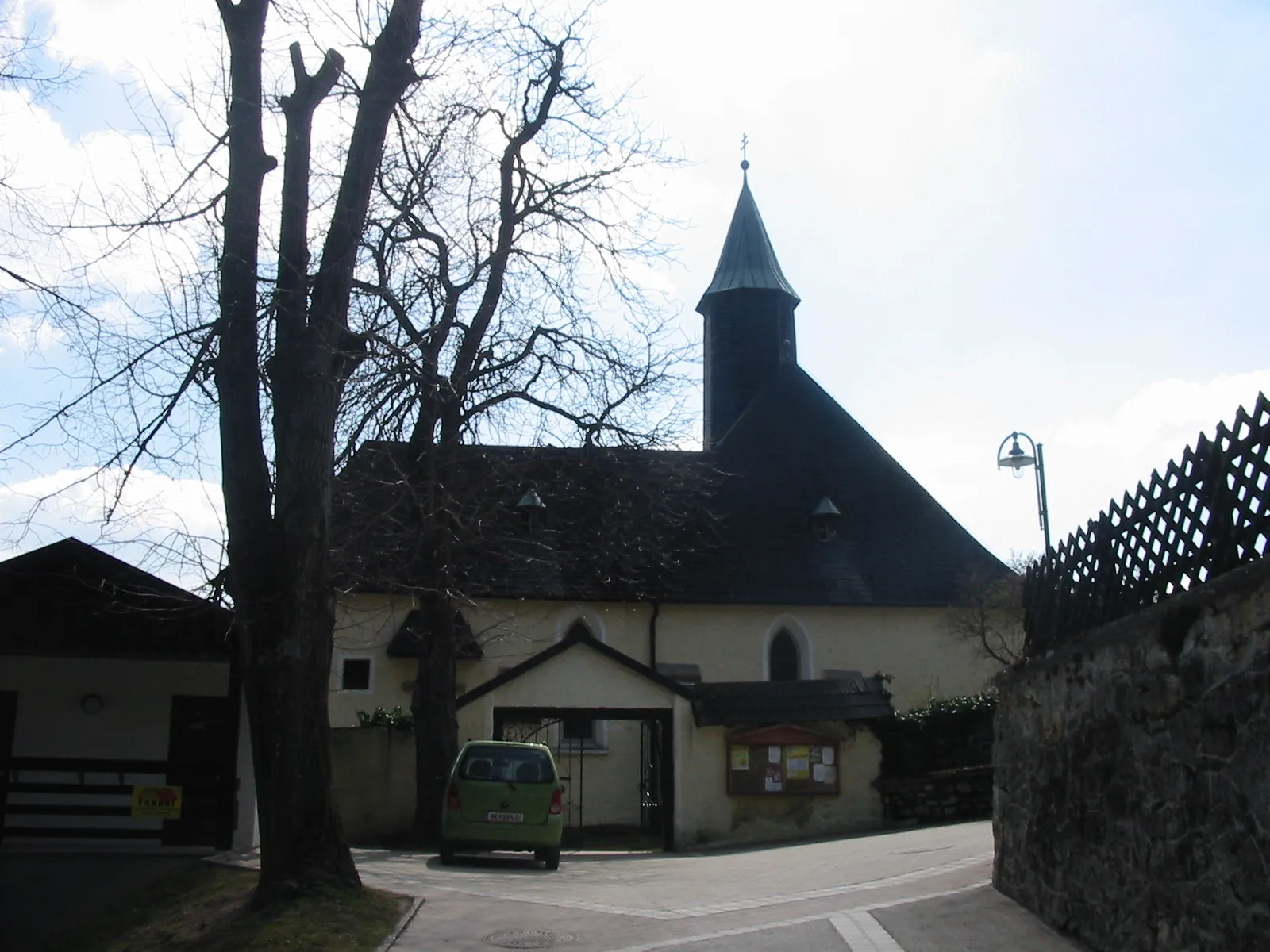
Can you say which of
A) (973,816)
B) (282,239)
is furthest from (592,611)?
(282,239)

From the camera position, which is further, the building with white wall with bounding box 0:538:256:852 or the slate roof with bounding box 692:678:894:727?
the slate roof with bounding box 692:678:894:727

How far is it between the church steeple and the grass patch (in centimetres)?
2250

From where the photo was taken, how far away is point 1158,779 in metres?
7.54

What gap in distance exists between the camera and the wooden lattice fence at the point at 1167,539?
6.73 meters

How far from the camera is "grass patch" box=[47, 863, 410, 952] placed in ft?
30.4

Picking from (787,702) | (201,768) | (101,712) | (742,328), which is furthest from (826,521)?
(201,768)

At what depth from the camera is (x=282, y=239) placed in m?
11.6

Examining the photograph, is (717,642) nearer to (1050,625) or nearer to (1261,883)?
(1050,625)

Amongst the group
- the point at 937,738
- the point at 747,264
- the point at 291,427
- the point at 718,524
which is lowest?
the point at 937,738

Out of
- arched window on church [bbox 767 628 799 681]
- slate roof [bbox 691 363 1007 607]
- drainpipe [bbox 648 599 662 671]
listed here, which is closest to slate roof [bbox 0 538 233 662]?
drainpipe [bbox 648 599 662 671]

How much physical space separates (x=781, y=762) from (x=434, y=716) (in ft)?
18.9

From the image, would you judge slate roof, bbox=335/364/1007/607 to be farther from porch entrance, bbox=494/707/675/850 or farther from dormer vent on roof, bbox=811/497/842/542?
porch entrance, bbox=494/707/675/850

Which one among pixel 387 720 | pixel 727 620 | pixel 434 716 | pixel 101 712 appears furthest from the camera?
pixel 727 620

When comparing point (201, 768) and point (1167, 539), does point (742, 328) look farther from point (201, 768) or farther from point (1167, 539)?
point (1167, 539)
